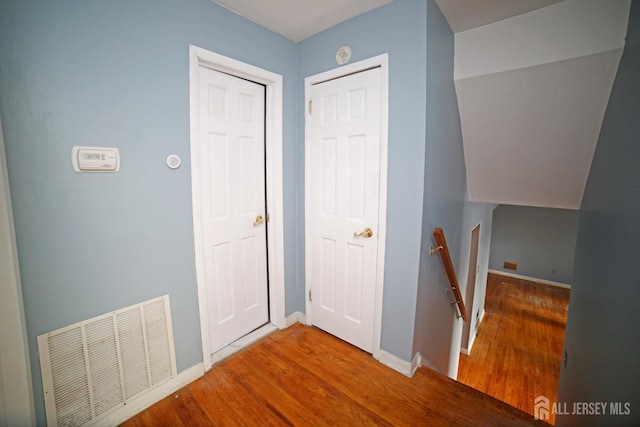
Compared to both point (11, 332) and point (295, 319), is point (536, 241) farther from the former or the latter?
point (11, 332)

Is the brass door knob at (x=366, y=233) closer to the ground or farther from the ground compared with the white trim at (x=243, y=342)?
farther from the ground

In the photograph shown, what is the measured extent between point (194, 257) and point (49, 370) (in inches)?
31.2

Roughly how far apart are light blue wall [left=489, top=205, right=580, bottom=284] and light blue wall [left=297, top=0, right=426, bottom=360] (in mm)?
6095

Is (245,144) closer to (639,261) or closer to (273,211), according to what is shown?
(273,211)

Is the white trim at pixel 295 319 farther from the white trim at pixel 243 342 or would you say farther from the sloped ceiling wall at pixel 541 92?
the sloped ceiling wall at pixel 541 92

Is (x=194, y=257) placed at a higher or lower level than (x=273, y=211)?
lower

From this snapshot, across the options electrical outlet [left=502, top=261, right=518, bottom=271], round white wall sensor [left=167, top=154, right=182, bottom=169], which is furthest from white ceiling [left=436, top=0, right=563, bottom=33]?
electrical outlet [left=502, top=261, right=518, bottom=271]

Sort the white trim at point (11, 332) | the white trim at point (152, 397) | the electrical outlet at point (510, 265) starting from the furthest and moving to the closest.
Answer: the electrical outlet at point (510, 265)
the white trim at point (152, 397)
the white trim at point (11, 332)

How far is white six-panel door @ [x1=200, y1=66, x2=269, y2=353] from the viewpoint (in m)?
1.85

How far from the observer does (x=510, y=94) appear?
1920 millimetres

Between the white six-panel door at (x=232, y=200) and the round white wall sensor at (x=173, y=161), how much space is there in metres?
0.10

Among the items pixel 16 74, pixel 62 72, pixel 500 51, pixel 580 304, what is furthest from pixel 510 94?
pixel 16 74

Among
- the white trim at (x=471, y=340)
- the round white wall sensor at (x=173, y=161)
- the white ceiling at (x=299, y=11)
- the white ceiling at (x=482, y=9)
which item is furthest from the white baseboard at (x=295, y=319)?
the white trim at (x=471, y=340)

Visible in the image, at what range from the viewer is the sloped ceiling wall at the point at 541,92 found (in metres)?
1.59
